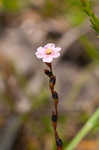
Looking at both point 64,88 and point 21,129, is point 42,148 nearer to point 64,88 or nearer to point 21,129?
point 21,129

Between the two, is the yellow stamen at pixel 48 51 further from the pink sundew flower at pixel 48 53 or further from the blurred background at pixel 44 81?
the blurred background at pixel 44 81

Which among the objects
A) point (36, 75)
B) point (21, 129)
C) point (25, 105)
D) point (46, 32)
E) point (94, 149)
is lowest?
point (94, 149)

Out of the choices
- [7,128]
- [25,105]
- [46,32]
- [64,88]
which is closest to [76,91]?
[64,88]

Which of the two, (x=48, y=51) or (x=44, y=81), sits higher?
(x=44, y=81)

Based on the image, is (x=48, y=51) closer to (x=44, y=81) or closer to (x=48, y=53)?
(x=48, y=53)

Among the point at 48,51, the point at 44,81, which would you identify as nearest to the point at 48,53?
the point at 48,51

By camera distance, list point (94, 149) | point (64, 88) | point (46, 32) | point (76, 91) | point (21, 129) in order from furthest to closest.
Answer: point (46, 32) < point (64, 88) < point (76, 91) < point (21, 129) < point (94, 149)

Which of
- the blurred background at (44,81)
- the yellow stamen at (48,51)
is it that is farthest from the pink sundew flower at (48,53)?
the blurred background at (44,81)

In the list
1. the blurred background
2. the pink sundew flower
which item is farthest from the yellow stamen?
the blurred background
